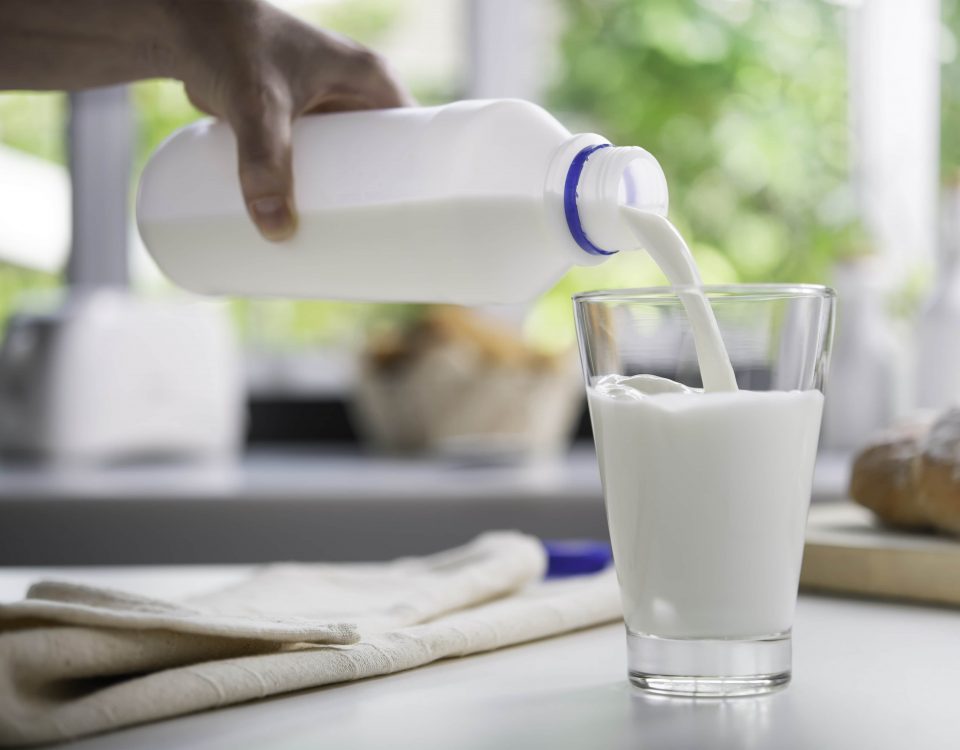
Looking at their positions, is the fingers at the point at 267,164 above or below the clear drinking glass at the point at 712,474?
above

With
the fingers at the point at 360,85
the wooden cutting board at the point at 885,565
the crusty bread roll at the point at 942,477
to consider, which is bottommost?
the wooden cutting board at the point at 885,565

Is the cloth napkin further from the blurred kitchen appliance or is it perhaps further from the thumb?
the blurred kitchen appliance

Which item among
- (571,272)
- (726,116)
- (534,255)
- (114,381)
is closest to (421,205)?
(534,255)

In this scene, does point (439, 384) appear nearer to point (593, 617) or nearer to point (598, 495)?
point (598, 495)

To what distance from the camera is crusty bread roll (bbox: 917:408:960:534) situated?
0.89 metres

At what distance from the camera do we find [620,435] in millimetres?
577

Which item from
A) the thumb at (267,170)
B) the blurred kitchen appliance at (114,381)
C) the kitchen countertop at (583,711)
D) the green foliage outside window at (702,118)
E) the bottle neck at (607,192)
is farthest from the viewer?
the green foliage outside window at (702,118)

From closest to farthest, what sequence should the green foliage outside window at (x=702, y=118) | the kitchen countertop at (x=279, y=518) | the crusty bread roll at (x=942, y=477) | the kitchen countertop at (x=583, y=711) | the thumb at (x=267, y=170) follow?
1. the kitchen countertop at (x=583, y=711)
2. the thumb at (x=267, y=170)
3. the crusty bread roll at (x=942, y=477)
4. the kitchen countertop at (x=279, y=518)
5. the green foliage outside window at (x=702, y=118)

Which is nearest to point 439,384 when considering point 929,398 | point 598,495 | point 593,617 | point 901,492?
point 598,495

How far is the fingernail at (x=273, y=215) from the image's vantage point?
2.46 feet

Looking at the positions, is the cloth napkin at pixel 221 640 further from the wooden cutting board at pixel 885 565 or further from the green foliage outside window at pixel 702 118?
the green foliage outside window at pixel 702 118

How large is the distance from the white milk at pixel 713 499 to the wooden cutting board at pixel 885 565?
0.30 m

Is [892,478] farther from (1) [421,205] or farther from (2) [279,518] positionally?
(2) [279,518]

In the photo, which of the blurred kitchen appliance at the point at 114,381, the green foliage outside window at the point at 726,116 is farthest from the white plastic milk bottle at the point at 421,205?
the green foliage outside window at the point at 726,116
